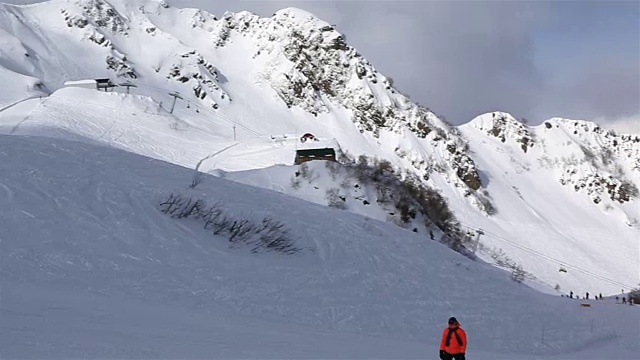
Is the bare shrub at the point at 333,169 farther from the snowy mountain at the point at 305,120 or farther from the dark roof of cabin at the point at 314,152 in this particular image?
the dark roof of cabin at the point at 314,152

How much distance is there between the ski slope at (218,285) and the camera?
1190 cm

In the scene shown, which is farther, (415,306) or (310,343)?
(415,306)

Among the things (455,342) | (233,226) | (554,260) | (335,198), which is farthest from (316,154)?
(455,342)

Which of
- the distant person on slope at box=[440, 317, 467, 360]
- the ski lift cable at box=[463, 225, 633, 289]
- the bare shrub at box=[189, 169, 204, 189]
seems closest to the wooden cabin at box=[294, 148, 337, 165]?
the ski lift cable at box=[463, 225, 633, 289]

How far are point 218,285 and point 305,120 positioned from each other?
8706 centimetres

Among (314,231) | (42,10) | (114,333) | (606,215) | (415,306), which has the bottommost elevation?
(114,333)

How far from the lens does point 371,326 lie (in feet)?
56.7

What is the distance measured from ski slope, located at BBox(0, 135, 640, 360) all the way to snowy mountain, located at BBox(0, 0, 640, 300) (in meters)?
31.2

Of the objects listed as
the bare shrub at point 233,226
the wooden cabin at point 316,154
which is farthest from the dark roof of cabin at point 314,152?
the bare shrub at point 233,226

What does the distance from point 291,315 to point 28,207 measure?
6895 millimetres

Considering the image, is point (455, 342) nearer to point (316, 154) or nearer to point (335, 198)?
point (335, 198)

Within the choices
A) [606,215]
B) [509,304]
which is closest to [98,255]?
[509,304]

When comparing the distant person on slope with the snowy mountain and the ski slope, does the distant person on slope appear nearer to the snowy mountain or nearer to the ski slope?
the ski slope

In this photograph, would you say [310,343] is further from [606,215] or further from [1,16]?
[606,215]
